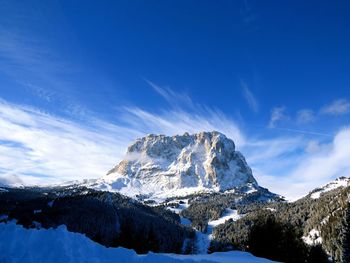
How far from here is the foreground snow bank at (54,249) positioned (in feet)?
59.0

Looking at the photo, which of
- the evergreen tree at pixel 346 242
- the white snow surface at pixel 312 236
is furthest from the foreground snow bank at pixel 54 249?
the white snow surface at pixel 312 236

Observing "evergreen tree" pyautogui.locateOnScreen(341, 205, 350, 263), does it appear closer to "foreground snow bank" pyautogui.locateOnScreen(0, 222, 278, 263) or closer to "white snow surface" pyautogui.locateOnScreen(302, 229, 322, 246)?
"foreground snow bank" pyautogui.locateOnScreen(0, 222, 278, 263)

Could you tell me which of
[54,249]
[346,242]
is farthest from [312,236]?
[54,249]

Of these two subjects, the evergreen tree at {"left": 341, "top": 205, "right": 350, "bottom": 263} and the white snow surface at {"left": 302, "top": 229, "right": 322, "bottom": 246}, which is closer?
the evergreen tree at {"left": 341, "top": 205, "right": 350, "bottom": 263}

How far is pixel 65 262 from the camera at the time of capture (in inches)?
700

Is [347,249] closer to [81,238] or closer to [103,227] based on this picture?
[81,238]

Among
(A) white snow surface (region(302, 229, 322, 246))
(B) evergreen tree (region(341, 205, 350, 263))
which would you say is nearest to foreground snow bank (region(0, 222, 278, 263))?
(B) evergreen tree (region(341, 205, 350, 263))

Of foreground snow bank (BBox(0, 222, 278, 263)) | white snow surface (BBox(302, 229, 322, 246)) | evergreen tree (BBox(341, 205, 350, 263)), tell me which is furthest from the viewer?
white snow surface (BBox(302, 229, 322, 246))

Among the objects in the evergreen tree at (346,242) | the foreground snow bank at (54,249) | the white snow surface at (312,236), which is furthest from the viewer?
the white snow surface at (312,236)

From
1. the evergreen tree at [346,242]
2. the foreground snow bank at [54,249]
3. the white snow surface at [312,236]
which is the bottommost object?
the foreground snow bank at [54,249]

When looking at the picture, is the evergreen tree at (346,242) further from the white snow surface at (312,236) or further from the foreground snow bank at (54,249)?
the white snow surface at (312,236)

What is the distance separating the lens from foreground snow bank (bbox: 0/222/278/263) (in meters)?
18.0

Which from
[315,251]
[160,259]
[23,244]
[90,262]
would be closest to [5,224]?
[23,244]

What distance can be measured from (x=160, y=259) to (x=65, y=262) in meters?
5.11
